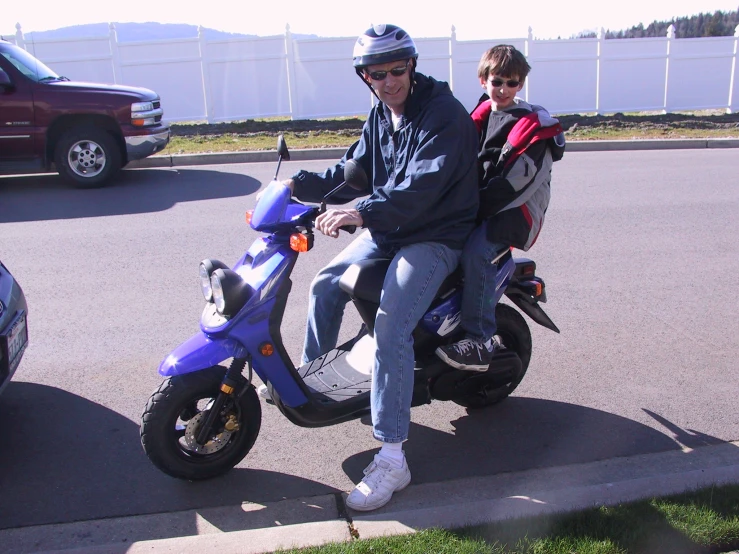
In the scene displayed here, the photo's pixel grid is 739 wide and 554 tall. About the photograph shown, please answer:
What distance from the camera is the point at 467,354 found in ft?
12.2

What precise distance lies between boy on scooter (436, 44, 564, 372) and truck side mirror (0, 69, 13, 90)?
822 cm

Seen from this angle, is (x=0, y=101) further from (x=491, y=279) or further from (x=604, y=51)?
(x=604, y=51)

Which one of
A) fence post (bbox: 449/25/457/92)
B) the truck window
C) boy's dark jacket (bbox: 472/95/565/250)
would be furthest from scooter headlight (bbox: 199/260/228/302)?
fence post (bbox: 449/25/457/92)

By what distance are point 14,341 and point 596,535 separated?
2.88m

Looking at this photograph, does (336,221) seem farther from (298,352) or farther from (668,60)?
(668,60)

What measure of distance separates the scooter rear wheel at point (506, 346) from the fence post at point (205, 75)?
48.4 feet

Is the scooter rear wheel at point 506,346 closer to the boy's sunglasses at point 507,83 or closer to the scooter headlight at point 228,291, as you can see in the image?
the boy's sunglasses at point 507,83

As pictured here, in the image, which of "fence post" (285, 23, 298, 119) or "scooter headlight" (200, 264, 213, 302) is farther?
"fence post" (285, 23, 298, 119)

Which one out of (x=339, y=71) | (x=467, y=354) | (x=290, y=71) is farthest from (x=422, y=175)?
(x=339, y=71)

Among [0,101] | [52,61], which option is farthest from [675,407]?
[52,61]

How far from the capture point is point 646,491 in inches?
132

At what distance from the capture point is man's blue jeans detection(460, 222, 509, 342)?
3.62m

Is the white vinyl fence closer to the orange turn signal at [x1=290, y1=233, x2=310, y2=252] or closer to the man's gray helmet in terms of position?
the man's gray helmet

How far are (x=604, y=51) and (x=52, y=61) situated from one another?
12735 mm
